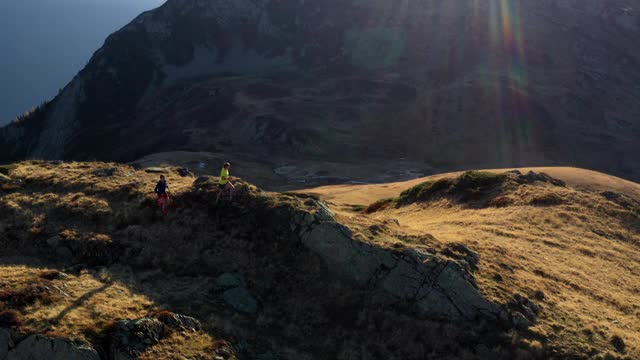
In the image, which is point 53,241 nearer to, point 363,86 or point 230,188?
point 230,188

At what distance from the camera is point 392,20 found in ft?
451

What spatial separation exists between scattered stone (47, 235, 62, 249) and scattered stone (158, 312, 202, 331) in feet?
24.5

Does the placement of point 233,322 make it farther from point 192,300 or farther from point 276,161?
point 276,161

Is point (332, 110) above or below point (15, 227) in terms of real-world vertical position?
above

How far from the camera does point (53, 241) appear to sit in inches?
808

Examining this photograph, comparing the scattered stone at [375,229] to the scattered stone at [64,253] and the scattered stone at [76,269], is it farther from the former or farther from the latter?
the scattered stone at [64,253]

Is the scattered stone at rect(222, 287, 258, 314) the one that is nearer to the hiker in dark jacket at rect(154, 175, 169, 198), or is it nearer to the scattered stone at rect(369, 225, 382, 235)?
the scattered stone at rect(369, 225, 382, 235)

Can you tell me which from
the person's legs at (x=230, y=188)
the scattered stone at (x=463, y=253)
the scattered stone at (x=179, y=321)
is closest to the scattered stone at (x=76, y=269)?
the scattered stone at (x=179, y=321)

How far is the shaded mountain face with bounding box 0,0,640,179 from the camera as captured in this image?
9131cm

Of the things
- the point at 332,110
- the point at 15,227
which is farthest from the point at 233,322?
the point at 332,110

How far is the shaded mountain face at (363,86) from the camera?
91.3 metres

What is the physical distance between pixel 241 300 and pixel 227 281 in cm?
109

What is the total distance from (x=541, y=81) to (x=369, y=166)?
54.3m

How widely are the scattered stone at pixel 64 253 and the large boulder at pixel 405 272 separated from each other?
8.84m
